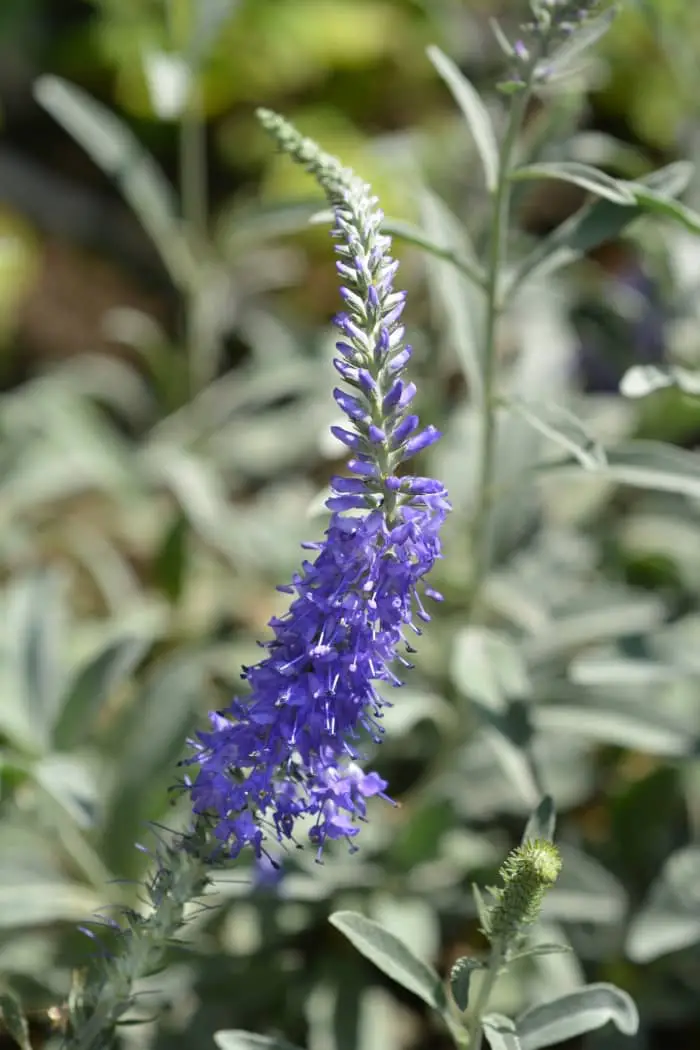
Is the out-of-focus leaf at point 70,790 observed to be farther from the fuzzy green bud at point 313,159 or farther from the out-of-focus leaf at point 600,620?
the fuzzy green bud at point 313,159

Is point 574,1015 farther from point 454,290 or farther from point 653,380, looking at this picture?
point 454,290

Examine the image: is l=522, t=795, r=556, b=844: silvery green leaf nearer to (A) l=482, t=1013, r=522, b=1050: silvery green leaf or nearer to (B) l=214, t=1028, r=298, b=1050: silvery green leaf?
(A) l=482, t=1013, r=522, b=1050: silvery green leaf

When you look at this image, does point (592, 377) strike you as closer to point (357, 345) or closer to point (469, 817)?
point (469, 817)

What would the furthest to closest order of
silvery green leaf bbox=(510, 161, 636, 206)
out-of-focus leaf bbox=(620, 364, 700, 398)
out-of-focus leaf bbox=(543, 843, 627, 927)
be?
out-of-focus leaf bbox=(543, 843, 627, 927) → out-of-focus leaf bbox=(620, 364, 700, 398) → silvery green leaf bbox=(510, 161, 636, 206)

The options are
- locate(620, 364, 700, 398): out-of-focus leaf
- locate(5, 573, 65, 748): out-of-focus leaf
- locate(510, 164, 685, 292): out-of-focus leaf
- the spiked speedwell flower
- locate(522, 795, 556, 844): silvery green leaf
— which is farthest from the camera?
locate(5, 573, 65, 748): out-of-focus leaf

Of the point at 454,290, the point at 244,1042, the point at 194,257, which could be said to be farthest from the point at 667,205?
the point at 194,257

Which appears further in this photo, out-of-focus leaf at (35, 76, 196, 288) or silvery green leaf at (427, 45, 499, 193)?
out-of-focus leaf at (35, 76, 196, 288)

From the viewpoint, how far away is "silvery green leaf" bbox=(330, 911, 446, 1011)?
6.02ft

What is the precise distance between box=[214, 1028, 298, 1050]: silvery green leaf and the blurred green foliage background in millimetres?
323

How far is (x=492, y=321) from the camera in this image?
2312mm

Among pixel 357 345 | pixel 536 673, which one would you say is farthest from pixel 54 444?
pixel 357 345

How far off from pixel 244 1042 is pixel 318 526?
141 cm

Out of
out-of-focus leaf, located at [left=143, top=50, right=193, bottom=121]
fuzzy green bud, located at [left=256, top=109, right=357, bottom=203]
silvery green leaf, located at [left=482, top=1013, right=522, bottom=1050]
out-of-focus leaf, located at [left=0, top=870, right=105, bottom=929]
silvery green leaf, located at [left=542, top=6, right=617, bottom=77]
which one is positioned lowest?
out-of-focus leaf, located at [left=0, top=870, right=105, bottom=929]

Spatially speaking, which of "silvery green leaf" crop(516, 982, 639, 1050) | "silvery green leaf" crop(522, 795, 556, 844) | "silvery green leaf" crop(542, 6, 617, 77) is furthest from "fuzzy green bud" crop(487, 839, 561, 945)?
"silvery green leaf" crop(542, 6, 617, 77)
